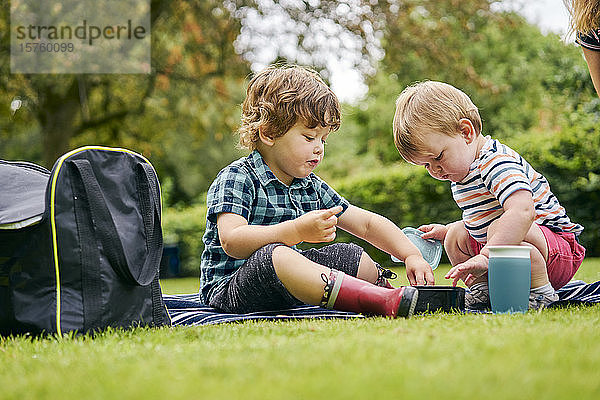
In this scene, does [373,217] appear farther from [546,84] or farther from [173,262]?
[173,262]

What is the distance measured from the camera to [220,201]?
288 centimetres

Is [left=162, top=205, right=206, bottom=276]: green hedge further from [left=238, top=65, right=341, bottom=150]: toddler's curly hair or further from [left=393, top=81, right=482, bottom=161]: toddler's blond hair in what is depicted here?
[left=393, top=81, right=482, bottom=161]: toddler's blond hair

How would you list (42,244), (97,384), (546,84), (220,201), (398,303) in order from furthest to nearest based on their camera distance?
1. (546,84)
2. (220,201)
3. (398,303)
4. (42,244)
5. (97,384)

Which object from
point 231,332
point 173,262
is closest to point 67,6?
point 173,262

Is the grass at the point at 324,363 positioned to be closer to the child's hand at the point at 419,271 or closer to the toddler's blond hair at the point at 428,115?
the child's hand at the point at 419,271

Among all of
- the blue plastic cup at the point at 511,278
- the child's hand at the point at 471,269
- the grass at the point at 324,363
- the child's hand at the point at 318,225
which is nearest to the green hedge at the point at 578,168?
the child's hand at the point at 471,269

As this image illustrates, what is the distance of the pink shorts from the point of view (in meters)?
2.92

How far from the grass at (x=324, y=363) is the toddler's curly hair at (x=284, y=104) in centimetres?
121

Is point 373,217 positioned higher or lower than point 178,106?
lower

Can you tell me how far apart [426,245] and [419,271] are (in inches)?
21.5

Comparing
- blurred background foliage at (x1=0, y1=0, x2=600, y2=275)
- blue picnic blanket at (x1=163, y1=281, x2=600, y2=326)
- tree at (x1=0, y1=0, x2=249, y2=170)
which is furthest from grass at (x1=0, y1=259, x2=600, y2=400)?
tree at (x1=0, y1=0, x2=249, y2=170)

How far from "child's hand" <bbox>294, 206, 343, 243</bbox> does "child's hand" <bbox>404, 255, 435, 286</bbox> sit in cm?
60

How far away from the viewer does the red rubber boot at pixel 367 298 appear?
244 cm

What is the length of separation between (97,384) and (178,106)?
12654 mm
